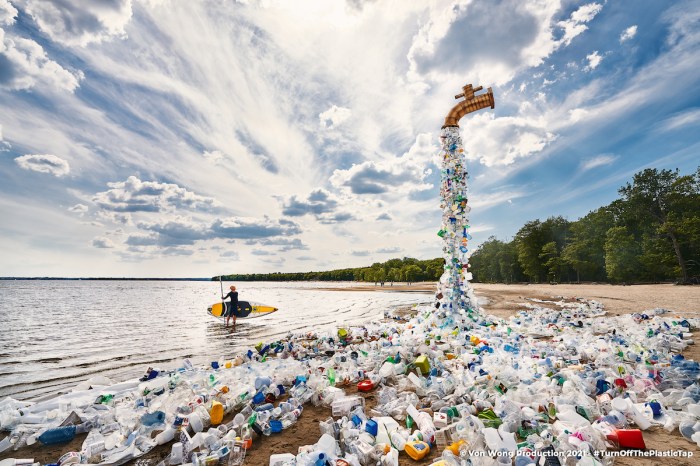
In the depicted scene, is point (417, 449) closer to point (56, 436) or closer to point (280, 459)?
point (280, 459)

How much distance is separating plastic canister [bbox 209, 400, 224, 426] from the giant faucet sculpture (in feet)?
21.9

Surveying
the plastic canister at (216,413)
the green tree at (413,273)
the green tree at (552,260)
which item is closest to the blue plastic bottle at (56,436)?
the plastic canister at (216,413)

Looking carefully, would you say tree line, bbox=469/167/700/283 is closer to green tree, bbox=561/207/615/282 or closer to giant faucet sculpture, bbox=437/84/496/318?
green tree, bbox=561/207/615/282

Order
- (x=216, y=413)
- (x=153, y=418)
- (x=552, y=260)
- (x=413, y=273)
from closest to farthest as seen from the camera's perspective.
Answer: (x=153, y=418) < (x=216, y=413) < (x=552, y=260) < (x=413, y=273)

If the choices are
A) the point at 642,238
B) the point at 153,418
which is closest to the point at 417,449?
A: the point at 153,418

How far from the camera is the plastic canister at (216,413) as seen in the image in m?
3.95

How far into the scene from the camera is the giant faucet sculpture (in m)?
9.15

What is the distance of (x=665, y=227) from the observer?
102 feet

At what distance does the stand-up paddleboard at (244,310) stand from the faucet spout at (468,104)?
47.7 ft

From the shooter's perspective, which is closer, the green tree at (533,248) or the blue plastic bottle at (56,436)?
the blue plastic bottle at (56,436)

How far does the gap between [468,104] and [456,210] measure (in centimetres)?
321

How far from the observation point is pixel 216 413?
399 cm

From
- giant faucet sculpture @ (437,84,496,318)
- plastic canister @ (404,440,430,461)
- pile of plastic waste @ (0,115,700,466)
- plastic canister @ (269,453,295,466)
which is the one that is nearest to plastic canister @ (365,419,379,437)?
pile of plastic waste @ (0,115,700,466)

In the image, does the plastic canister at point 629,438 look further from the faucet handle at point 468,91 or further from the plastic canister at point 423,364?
the faucet handle at point 468,91
